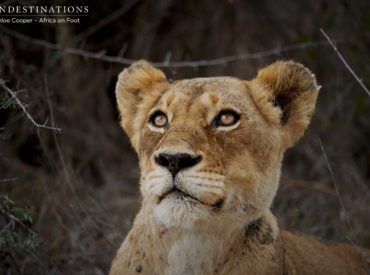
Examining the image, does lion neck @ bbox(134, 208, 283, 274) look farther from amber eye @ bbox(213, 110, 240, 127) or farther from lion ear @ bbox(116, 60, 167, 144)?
lion ear @ bbox(116, 60, 167, 144)

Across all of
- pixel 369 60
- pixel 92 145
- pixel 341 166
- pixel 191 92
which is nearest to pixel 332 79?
pixel 369 60

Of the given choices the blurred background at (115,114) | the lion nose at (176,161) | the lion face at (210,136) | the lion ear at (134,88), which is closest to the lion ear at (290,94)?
the lion face at (210,136)

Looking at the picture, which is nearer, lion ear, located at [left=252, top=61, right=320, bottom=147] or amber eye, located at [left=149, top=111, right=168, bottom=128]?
amber eye, located at [left=149, top=111, right=168, bottom=128]

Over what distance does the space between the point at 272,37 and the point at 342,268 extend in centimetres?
572

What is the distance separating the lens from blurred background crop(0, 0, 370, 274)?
6.41m

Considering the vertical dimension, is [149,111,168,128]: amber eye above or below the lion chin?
above

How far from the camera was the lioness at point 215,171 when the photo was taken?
3730 millimetres

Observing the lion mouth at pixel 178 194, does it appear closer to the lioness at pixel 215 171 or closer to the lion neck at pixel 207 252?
the lioness at pixel 215 171

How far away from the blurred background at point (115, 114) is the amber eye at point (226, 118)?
6.88 ft

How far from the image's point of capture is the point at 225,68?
9.80m

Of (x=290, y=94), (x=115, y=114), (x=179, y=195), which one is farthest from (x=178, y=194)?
(x=115, y=114)

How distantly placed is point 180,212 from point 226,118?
666 millimetres

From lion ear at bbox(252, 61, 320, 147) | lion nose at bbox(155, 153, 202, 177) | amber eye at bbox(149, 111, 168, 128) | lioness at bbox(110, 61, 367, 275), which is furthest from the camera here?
lion ear at bbox(252, 61, 320, 147)

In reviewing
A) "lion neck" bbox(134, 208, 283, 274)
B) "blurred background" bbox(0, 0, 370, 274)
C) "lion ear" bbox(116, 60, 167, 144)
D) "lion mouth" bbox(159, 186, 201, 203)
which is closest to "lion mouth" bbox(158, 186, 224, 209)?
"lion mouth" bbox(159, 186, 201, 203)
